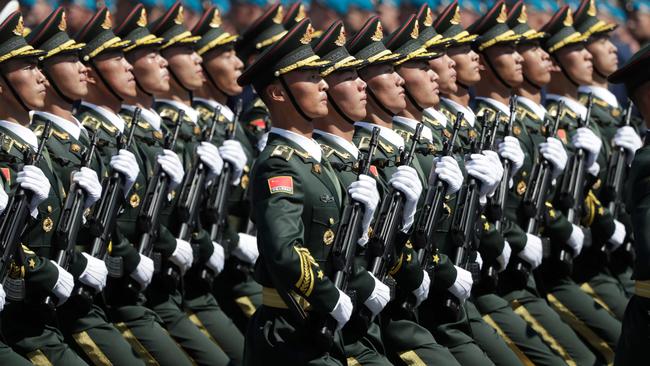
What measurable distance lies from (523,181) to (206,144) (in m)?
2.15

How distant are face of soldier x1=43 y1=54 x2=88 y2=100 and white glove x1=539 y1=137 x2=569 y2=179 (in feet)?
10.5

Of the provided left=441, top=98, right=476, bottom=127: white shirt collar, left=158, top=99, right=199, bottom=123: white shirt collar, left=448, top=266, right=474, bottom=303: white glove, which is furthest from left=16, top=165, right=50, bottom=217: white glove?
left=441, top=98, right=476, bottom=127: white shirt collar

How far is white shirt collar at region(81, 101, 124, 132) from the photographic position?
10.9m

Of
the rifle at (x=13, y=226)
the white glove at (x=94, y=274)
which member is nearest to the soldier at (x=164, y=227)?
the white glove at (x=94, y=274)

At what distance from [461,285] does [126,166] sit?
212 centimetres

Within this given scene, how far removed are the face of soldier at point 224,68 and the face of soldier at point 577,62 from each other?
2444mm

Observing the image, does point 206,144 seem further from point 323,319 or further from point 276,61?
point 323,319

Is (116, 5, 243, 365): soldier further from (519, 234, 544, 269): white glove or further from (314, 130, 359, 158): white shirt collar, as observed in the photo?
(519, 234, 544, 269): white glove

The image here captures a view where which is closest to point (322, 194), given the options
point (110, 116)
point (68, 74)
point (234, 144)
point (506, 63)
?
point (68, 74)

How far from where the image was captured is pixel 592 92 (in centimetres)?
1295

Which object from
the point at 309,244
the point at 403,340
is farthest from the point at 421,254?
the point at 309,244

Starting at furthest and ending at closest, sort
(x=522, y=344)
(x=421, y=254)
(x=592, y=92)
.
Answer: (x=592, y=92) < (x=522, y=344) < (x=421, y=254)

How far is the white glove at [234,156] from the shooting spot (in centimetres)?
1158

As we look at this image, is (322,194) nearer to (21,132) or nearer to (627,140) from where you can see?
(21,132)
